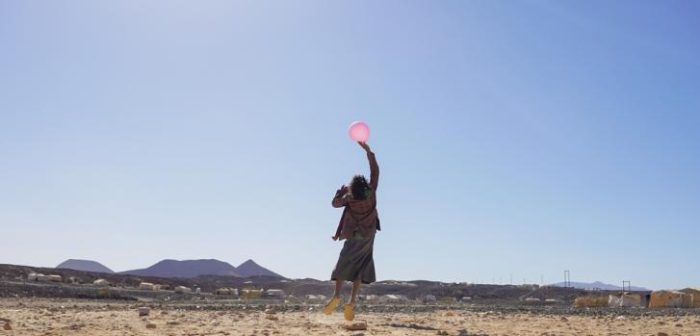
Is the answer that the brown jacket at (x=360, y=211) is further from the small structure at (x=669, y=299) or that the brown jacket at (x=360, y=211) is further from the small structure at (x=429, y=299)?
the small structure at (x=429, y=299)

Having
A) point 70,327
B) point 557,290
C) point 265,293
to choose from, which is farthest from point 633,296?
point 557,290

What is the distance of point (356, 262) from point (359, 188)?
118 cm

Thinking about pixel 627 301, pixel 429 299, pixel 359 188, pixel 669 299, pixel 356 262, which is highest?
pixel 359 188

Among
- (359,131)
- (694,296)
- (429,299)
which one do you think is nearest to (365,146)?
(359,131)

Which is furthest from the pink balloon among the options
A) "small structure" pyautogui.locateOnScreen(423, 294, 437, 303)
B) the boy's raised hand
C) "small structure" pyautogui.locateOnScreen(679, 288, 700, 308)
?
"small structure" pyautogui.locateOnScreen(423, 294, 437, 303)

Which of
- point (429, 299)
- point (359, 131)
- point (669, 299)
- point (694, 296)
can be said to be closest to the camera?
point (359, 131)

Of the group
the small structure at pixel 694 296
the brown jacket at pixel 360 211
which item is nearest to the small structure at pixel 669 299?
the small structure at pixel 694 296

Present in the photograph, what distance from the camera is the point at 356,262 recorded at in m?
10.1

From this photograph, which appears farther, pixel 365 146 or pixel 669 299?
pixel 669 299

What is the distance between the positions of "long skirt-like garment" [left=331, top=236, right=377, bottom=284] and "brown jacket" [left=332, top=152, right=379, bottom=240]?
128 mm

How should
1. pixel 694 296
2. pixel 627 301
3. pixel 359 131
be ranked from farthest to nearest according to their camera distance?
1. pixel 627 301
2. pixel 694 296
3. pixel 359 131

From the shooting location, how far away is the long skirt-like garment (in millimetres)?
10109

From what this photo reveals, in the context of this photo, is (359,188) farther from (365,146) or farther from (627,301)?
(627,301)

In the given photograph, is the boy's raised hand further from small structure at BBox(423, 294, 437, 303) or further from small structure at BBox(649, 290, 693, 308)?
small structure at BBox(423, 294, 437, 303)
